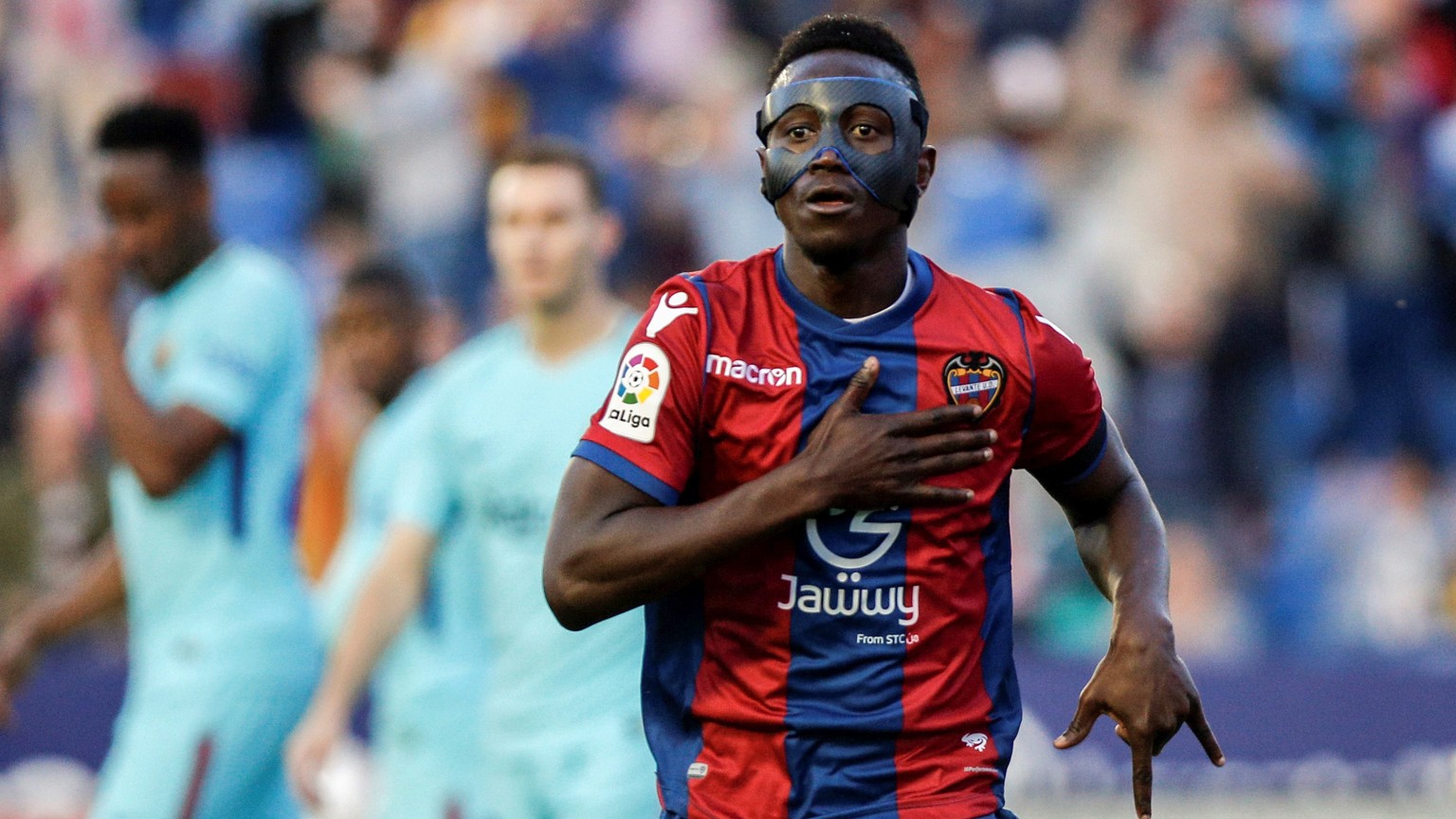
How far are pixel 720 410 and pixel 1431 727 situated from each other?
6526mm

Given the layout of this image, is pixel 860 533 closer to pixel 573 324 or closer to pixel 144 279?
pixel 573 324

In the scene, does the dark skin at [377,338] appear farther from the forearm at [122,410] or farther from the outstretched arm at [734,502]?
the outstretched arm at [734,502]

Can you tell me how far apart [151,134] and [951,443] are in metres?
3.36

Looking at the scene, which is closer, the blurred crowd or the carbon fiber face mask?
the carbon fiber face mask

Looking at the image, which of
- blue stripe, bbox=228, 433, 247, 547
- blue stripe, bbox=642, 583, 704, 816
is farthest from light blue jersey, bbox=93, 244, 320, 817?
blue stripe, bbox=642, 583, 704, 816

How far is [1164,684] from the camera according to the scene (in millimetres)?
3678

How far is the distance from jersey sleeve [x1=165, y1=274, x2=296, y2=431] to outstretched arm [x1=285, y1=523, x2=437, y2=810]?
780 millimetres

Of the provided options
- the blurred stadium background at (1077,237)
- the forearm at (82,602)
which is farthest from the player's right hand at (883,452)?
the blurred stadium background at (1077,237)

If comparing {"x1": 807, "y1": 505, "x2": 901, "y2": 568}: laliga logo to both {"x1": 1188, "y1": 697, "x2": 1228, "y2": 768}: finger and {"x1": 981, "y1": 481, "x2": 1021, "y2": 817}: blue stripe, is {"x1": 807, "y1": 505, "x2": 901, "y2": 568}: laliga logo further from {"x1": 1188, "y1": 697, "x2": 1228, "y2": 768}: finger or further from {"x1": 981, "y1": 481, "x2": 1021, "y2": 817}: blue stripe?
{"x1": 1188, "y1": 697, "x2": 1228, "y2": 768}: finger

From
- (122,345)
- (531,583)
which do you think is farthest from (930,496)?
(122,345)

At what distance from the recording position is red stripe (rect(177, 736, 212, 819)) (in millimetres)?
5645

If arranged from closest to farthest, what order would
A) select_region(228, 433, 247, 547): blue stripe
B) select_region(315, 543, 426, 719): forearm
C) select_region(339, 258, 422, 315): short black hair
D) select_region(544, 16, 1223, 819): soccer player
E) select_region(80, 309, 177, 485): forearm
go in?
select_region(544, 16, 1223, 819): soccer player, select_region(80, 309, 177, 485): forearm, select_region(228, 433, 247, 547): blue stripe, select_region(315, 543, 426, 719): forearm, select_region(339, 258, 422, 315): short black hair

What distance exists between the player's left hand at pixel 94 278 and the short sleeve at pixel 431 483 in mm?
1108

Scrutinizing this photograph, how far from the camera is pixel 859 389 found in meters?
3.63
